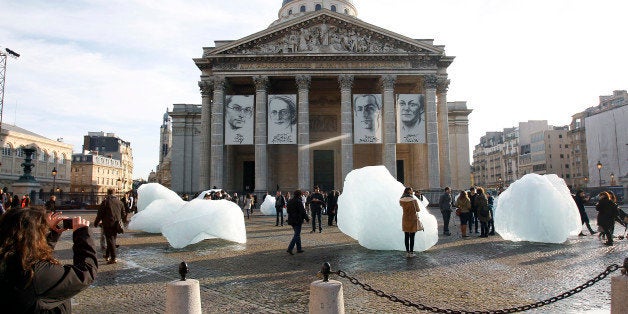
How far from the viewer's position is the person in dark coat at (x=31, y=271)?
244 cm

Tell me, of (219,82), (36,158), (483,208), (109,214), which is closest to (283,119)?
(219,82)

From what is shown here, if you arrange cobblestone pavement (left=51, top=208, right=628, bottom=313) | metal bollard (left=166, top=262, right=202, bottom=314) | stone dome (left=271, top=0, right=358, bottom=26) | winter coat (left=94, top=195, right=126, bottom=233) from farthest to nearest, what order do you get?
stone dome (left=271, top=0, right=358, bottom=26) < winter coat (left=94, top=195, right=126, bottom=233) < cobblestone pavement (left=51, top=208, right=628, bottom=313) < metal bollard (left=166, top=262, right=202, bottom=314)

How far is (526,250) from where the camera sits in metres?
11.8

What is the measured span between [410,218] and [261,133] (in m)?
26.3

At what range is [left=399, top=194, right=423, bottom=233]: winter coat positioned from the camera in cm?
1039

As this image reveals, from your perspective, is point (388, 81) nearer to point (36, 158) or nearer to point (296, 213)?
point (296, 213)

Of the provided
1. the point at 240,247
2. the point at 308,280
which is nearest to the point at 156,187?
the point at 240,247

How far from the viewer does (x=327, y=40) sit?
117ft

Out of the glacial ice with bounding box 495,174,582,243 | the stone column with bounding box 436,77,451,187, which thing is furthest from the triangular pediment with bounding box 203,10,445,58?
the glacial ice with bounding box 495,174,582,243

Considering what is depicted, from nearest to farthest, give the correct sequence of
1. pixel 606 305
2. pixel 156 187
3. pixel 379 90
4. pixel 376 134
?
pixel 606 305 < pixel 156 187 < pixel 376 134 < pixel 379 90

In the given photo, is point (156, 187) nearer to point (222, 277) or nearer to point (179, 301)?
point (222, 277)

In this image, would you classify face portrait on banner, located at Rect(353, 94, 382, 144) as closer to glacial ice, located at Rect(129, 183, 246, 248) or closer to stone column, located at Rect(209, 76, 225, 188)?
stone column, located at Rect(209, 76, 225, 188)

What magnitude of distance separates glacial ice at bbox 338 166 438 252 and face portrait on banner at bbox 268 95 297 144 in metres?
22.6

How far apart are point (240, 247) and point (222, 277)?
4.15 m
